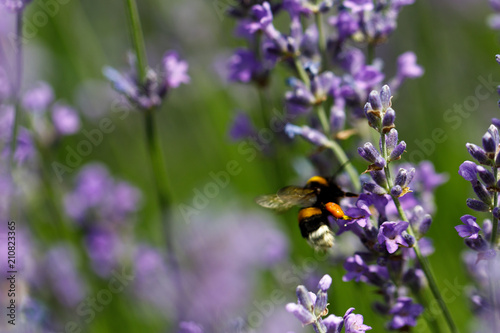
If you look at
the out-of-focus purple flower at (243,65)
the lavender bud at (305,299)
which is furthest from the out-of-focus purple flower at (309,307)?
the out-of-focus purple flower at (243,65)

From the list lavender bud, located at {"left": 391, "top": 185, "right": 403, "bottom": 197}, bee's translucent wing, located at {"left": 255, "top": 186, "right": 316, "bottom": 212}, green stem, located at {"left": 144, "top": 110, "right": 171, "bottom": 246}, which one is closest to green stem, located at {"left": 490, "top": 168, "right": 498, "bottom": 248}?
lavender bud, located at {"left": 391, "top": 185, "right": 403, "bottom": 197}

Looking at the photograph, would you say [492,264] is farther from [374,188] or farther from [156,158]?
[156,158]

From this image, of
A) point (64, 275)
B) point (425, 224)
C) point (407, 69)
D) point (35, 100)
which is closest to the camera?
point (425, 224)

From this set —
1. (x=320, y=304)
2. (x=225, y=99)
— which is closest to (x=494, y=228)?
(x=320, y=304)

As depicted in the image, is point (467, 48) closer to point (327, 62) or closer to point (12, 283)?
point (327, 62)

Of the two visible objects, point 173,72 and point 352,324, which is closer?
point 352,324
